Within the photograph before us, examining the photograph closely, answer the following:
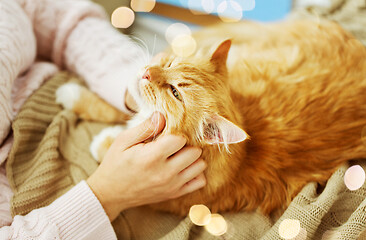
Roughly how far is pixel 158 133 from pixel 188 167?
→ 0.16 m

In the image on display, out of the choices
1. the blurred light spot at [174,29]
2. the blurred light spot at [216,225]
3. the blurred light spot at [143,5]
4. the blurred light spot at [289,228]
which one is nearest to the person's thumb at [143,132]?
the blurred light spot at [216,225]

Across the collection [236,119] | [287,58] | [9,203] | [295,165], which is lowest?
[9,203]

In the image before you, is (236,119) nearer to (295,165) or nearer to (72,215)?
(295,165)

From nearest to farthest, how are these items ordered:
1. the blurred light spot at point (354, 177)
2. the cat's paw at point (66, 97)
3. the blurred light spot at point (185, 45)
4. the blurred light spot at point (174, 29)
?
the blurred light spot at point (354, 177)
the cat's paw at point (66, 97)
the blurred light spot at point (185, 45)
the blurred light spot at point (174, 29)

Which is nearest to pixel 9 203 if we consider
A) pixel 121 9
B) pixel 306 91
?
pixel 306 91

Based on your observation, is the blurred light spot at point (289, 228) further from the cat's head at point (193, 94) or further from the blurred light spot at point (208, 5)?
the blurred light spot at point (208, 5)

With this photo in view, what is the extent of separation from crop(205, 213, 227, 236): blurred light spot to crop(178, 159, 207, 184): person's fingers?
0.19 metres

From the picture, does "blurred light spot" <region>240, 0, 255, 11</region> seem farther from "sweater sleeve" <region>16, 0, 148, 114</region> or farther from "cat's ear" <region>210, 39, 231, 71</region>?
"cat's ear" <region>210, 39, 231, 71</region>

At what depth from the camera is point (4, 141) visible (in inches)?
42.5

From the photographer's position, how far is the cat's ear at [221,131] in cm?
82

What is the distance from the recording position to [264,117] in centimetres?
112

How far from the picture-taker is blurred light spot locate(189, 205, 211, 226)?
1.01m

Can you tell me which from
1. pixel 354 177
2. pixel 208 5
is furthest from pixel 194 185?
pixel 208 5

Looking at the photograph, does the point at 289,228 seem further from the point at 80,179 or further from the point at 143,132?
the point at 80,179
